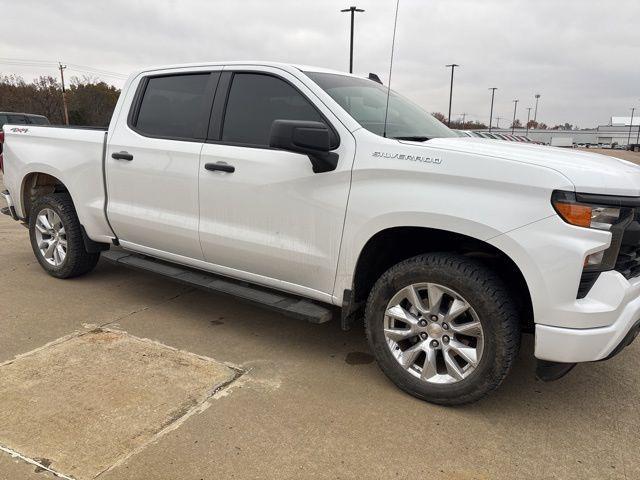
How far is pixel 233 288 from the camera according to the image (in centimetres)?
366

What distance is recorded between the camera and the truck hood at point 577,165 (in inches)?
95.5

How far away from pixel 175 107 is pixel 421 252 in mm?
2203

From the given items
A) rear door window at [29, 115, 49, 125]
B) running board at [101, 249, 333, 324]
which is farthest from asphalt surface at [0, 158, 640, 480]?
rear door window at [29, 115, 49, 125]

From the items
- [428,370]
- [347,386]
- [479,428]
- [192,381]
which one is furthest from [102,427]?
[479,428]

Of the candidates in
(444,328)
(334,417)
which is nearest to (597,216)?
(444,328)

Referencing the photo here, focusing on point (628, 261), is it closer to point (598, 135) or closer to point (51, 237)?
point (51, 237)

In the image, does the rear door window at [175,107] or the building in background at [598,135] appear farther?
the building in background at [598,135]

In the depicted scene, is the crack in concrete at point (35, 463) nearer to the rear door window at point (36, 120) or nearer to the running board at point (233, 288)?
the running board at point (233, 288)

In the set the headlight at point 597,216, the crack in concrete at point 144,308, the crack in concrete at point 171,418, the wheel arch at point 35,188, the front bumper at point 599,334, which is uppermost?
the headlight at point 597,216

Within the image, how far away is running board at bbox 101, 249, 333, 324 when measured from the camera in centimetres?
326

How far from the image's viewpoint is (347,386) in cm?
315

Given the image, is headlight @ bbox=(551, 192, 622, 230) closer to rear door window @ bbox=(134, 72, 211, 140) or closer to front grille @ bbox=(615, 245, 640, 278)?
front grille @ bbox=(615, 245, 640, 278)

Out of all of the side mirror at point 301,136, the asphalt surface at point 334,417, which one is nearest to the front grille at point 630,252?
the asphalt surface at point 334,417

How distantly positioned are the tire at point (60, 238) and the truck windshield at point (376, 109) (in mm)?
2755
